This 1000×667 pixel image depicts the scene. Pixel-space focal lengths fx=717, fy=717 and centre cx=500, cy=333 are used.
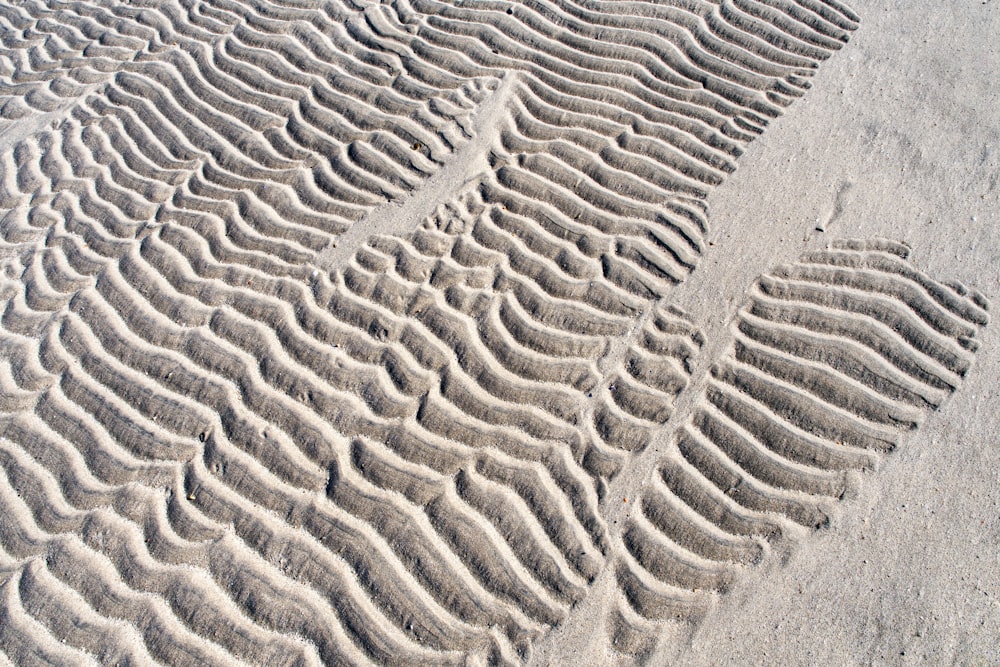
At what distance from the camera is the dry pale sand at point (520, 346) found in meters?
3.28

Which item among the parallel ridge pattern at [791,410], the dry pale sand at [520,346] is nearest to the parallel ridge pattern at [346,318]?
the dry pale sand at [520,346]

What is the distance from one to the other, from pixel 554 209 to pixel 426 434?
1757 mm

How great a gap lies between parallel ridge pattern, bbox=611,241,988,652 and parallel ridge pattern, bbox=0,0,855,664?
273mm

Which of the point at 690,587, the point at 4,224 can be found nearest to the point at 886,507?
the point at 690,587

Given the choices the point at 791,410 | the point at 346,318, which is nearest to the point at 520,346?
the point at 346,318

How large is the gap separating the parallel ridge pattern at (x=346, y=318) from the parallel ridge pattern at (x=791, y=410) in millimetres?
273

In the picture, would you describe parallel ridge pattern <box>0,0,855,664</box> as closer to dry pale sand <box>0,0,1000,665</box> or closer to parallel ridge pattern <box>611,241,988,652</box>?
dry pale sand <box>0,0,1000,665</box>

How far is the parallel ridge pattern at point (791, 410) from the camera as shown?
334cm

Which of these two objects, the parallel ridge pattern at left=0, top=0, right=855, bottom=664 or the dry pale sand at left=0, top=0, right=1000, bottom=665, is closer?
the dry pale sand at left=0, top=0, right=1000, bottom=665

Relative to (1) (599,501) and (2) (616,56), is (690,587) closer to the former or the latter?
(1) (599,501)

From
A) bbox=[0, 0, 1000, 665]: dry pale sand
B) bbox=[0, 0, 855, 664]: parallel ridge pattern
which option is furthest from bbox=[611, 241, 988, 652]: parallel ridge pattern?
bbox=[0, 0, 855, 664]: parallel ridge pattern

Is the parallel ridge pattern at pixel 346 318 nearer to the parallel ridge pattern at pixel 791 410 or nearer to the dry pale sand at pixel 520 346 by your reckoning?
the dry pale sand at pixel 520 346

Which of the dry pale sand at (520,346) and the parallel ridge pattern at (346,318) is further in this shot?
the parallel ridge pattern at (346,318)

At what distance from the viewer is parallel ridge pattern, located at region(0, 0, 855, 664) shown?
3400 millimetres
